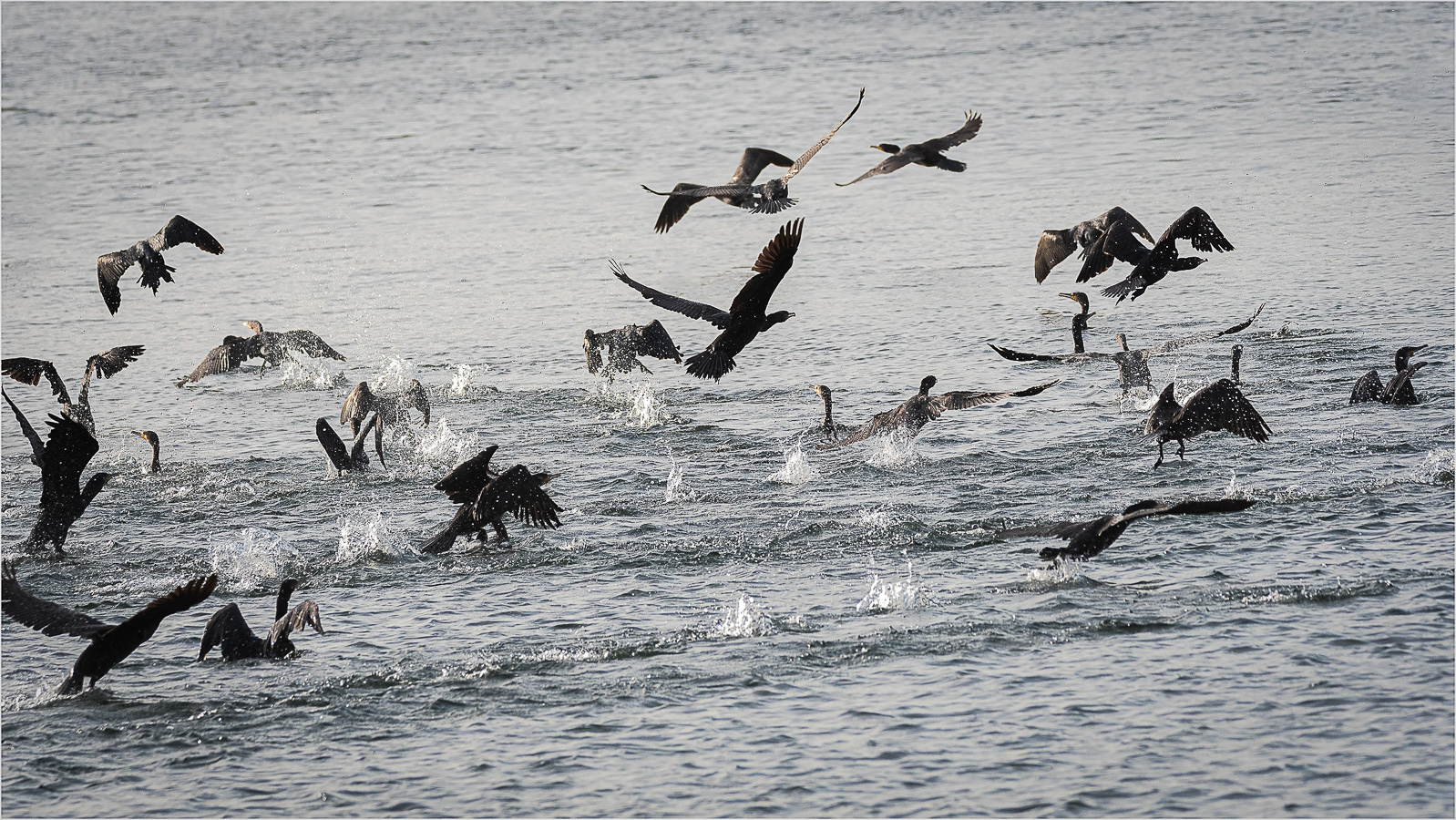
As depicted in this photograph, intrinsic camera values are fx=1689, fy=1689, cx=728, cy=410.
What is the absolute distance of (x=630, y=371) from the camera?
12.4 meters

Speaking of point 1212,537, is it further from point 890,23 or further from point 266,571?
point 890,23

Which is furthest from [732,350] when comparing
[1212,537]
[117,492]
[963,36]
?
[963,36]

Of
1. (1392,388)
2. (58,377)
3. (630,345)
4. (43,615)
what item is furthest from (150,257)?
(1392,388)

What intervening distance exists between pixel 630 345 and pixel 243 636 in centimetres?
481

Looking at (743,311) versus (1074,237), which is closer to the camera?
(743,311)

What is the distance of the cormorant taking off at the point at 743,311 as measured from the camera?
850 cm

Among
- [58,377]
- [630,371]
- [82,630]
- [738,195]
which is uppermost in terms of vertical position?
[738,195]

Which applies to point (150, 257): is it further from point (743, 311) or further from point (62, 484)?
point (743, 311)

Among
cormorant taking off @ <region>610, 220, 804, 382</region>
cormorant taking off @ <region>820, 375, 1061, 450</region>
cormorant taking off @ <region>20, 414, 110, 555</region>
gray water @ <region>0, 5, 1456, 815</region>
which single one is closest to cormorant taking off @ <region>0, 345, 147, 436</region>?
gray water @ <region>0, 5, 1456, 815</region>

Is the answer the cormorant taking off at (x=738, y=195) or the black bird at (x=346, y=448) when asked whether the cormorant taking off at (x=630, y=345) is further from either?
the black bird at (x=346, y=448)

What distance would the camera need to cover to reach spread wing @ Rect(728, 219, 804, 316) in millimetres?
8391

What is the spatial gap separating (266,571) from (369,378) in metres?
4.74

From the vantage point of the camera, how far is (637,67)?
32.2 m

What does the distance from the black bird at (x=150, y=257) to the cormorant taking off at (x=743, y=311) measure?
368 centimetres
